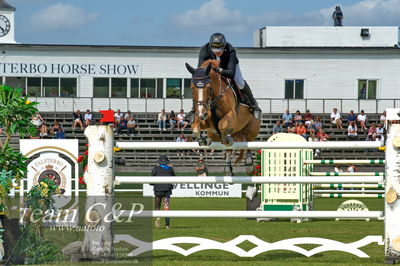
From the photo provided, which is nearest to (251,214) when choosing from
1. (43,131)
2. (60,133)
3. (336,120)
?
(60,133)

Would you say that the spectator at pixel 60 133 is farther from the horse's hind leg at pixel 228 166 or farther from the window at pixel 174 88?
the horse's hind leg at pixel 228 166

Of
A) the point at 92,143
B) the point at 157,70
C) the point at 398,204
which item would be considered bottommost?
the point at 398,204

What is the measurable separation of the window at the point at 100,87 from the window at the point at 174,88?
11.4 ft

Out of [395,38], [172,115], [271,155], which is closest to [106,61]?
[172,115]

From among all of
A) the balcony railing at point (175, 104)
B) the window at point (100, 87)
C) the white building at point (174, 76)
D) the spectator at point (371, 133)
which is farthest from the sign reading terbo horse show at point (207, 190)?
the window at point (100, 87)

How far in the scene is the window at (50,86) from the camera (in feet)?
165

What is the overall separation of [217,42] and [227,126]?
1.21 m

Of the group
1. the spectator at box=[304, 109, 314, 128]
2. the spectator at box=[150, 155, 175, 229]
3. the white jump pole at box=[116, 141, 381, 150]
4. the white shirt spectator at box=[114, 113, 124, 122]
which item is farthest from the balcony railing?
the white jump pole at box=[116, 141, 381, 150]

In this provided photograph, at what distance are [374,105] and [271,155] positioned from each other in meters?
32.1

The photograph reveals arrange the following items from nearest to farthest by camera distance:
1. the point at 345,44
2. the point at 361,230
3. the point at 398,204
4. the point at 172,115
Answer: the point at 398,204 < the point at 361,230 < the point at 172,115 < the point at 345,44

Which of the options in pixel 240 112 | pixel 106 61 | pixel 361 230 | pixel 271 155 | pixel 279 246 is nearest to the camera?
pixel 279 246

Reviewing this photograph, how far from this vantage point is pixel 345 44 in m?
57.2

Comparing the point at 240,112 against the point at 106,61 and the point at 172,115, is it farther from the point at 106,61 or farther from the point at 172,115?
the point at 106,61

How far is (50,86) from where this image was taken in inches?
1991
